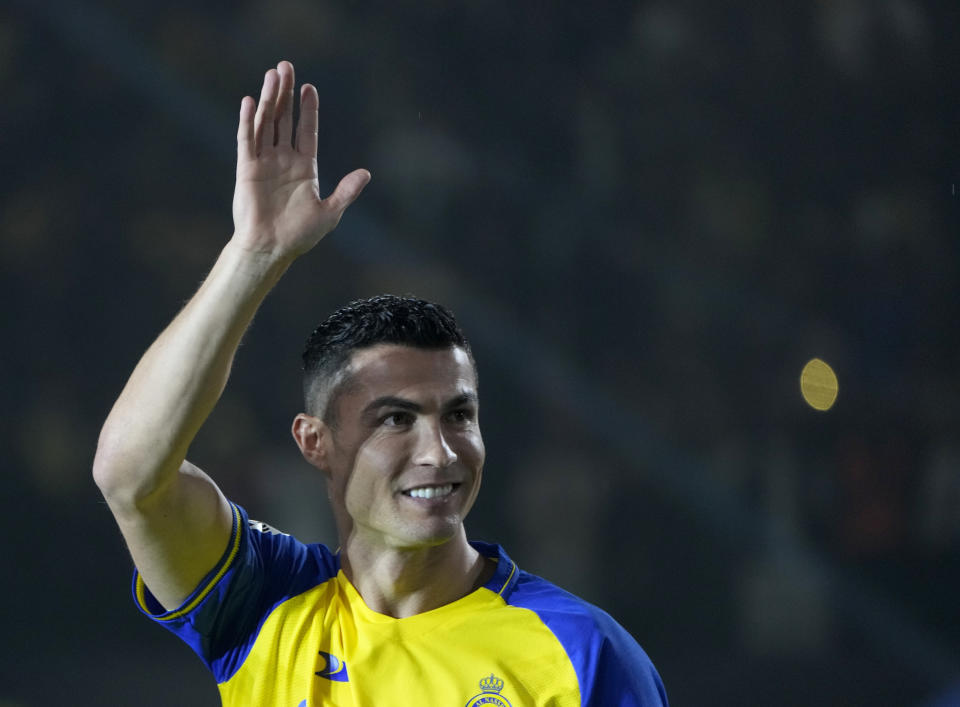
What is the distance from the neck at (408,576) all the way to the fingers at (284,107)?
19.8 inches

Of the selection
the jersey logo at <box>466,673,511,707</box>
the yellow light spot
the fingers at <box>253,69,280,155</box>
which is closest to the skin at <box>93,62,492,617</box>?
the fingers at <box>253,69,280,155</box>

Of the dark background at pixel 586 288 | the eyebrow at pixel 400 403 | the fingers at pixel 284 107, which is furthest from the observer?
the dark background at pixel 586 288

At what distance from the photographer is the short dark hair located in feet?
4.53

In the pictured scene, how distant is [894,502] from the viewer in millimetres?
3818

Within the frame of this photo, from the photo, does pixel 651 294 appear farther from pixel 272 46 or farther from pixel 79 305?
pixel 79 305

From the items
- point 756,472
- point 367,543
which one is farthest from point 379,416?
point 756,472

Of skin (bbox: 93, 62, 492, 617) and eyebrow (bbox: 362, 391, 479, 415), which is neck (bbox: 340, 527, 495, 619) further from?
eyebrow (bbox: 362, 391, 479, 415)

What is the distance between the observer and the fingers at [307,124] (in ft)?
4.16

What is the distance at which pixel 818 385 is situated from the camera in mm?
3729

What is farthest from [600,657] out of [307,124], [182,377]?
[307,124]

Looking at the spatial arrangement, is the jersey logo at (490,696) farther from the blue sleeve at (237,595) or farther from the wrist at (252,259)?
the wrist at (252,259)

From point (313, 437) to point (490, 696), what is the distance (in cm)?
40

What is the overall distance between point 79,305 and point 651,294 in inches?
69.3

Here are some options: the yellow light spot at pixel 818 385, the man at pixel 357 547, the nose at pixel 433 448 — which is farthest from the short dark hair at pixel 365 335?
the yellow light spot at pixel 818 385
